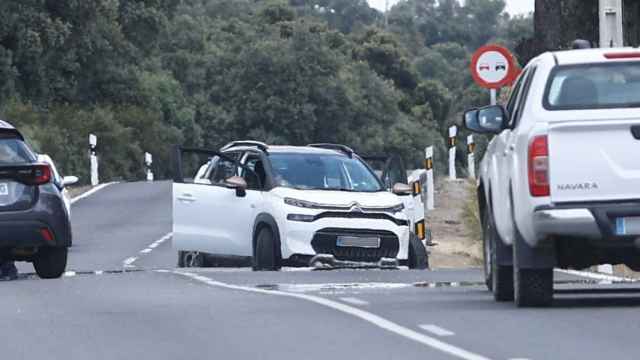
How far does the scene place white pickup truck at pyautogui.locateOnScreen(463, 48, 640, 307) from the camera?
44.3ft

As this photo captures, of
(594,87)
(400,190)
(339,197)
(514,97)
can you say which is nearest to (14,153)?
(339,197)

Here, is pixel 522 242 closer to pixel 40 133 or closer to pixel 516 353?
pixel 516 353

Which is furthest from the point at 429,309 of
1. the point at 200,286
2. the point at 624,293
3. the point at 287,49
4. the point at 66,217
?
the point at 287,49

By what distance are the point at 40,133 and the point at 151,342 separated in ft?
152

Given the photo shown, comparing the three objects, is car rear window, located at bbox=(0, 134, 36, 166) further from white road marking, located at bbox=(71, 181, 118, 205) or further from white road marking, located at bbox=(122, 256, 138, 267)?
white road marking, located at bbox=(71, 181, 118, 205)

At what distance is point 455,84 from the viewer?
12469 centimetres

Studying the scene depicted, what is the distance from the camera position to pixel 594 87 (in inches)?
555

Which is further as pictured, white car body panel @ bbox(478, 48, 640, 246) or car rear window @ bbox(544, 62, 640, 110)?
car rear window @ bbox(544, 62, 640, 110)

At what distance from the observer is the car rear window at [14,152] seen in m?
19.5

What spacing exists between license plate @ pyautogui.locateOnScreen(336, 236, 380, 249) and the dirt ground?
14.6 ft

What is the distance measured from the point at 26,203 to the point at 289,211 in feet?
10.6

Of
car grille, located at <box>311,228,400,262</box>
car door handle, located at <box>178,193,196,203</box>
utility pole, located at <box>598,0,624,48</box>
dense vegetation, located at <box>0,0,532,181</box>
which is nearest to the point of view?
utility pole, located at <box>598,0,624,48</box>

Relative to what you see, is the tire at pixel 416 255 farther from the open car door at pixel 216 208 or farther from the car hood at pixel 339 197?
the open car door at pixel 216 208

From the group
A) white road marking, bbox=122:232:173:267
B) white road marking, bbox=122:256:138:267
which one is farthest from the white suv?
white road marking, bbox=122:232:173:267
